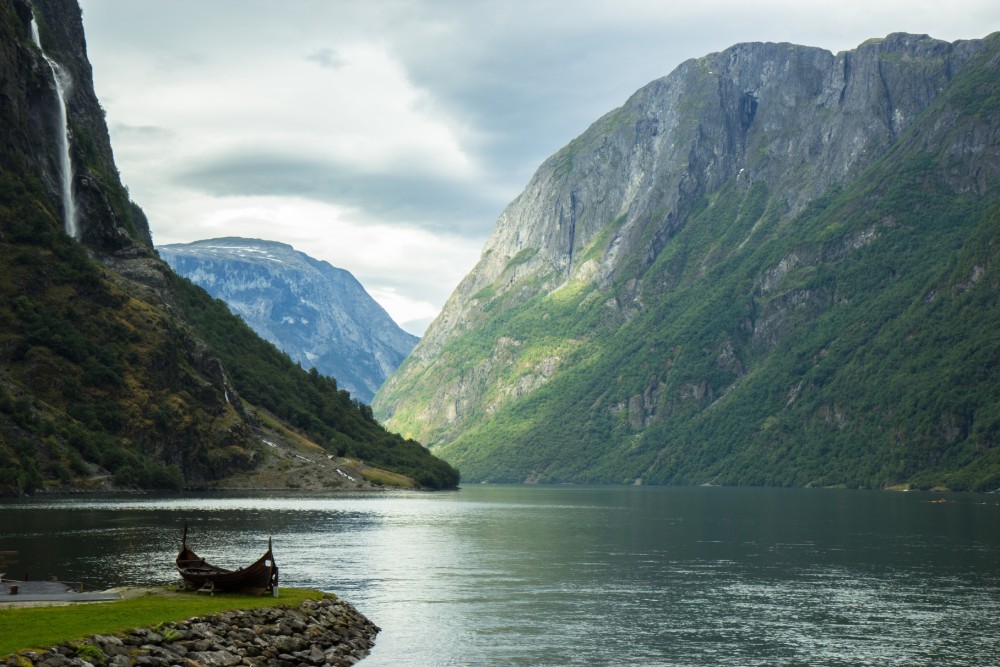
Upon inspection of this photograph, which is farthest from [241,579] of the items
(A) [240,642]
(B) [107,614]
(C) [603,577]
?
(C) [603,577]

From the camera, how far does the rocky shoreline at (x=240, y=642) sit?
135 feet

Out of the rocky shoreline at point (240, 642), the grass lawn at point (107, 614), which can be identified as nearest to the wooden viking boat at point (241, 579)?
the grass lawn at point (107, 614)

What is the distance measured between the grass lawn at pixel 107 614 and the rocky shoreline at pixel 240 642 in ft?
2.47

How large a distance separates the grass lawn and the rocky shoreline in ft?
2.47

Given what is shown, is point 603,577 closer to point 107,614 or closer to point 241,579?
point 241,579

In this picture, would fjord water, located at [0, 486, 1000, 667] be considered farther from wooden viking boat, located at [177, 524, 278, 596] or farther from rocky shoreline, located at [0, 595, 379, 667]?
wooden viking boat, located at [177, 524, 278, 596]

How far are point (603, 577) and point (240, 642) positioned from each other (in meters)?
50.7

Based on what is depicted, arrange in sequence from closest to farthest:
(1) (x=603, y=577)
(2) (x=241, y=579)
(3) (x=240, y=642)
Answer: (3) (x=240, y=642)
(2) (x=241, y=579)
(1) (x=603, y=577)

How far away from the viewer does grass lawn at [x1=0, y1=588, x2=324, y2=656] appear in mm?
42062

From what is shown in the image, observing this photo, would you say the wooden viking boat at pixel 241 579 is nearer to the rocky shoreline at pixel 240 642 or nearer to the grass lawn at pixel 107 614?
the grass lawn at pixel 107 614

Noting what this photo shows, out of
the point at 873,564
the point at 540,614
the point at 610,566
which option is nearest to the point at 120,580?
the point at 540,614

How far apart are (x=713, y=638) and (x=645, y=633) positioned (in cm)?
435

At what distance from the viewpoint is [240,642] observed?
50.9m

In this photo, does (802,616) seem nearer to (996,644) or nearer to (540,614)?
(996,644)
